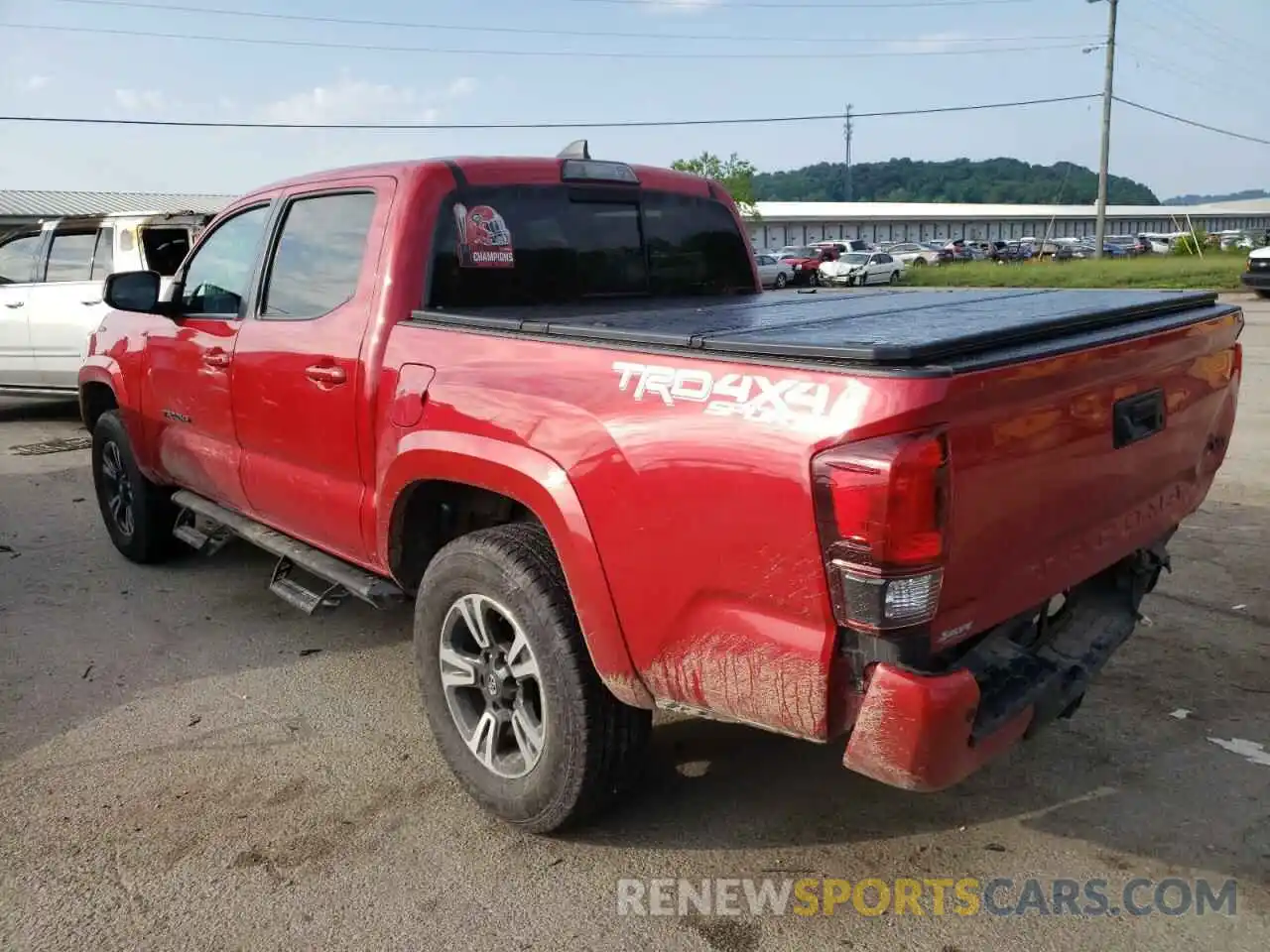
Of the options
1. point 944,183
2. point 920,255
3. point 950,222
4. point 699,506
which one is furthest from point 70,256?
point 944,183

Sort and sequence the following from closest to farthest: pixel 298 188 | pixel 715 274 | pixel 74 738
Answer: pixel 74 738, pixel 298 188, pixel 715 274

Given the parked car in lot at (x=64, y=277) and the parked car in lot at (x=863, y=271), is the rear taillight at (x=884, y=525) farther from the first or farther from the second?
the parked car in lot at (x=863, y=271)

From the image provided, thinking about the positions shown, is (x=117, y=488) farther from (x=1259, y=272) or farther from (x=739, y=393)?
(x=1259, y=272)

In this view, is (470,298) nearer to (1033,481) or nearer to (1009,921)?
(1033,481)

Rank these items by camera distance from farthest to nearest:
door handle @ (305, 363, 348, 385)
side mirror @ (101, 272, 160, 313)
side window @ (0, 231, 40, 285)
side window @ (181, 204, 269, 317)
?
side window @ (0, 231, 40, 285) < side mirror @ (101, 272, 160, 313) < side window @ (181, 204, 269, 317) < door handle @ (305, 363, 348, 385)

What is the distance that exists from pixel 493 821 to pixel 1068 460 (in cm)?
196

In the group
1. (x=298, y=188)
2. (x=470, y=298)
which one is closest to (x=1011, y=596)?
(x=470, y=298)

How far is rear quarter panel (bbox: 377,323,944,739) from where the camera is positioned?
226cm

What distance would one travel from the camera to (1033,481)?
95.7 inches

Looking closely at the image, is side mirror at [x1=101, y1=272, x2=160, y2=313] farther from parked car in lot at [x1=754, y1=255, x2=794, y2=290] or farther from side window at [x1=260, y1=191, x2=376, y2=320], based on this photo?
parked car in lot at [x1=754, y1=255, x2=794, y2=290]

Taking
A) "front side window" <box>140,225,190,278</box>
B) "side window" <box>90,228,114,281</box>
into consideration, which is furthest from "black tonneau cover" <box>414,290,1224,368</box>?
"side window" <box>90,228,114,281</box>

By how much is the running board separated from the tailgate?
6.94ft

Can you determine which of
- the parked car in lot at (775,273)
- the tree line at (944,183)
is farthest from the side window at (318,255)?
the tree line at (944,183)

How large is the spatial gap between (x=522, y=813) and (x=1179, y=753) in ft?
7.16
